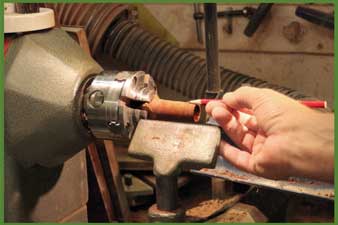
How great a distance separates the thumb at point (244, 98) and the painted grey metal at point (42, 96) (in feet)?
0.78

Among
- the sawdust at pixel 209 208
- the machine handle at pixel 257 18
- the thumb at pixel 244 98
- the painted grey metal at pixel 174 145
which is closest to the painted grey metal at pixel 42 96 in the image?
the painted grey metal at pixel 174 145

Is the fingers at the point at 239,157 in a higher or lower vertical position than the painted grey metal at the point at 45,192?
higher

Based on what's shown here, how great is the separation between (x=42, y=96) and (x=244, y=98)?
0.32 metres

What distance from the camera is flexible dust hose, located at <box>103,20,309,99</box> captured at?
1525mm

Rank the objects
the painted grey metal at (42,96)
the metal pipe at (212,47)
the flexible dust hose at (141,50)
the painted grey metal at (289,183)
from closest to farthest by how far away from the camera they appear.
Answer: the painted grey metal at (42,96) < the metal pipe at (212,47) < the painted grey metal at (289,183) < the flexible dust hose at (141,50)

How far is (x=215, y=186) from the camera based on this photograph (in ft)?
4.76

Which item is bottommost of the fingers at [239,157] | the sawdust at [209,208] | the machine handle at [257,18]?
the sawdust at [209,208]

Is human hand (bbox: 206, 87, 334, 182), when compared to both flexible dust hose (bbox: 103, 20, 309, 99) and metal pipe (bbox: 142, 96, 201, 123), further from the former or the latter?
flexible dust hose (bbox: 103, 20, 309, 99)

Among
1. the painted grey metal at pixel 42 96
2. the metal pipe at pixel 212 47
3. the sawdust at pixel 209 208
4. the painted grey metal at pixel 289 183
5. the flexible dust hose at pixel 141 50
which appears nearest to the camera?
the painted grey metal at pixel 42 96

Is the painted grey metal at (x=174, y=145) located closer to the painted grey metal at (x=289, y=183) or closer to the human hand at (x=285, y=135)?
the human hand at (x=285, y=135)

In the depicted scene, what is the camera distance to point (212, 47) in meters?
1.01

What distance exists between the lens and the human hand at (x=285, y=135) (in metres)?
0.68

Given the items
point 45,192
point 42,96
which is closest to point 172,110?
point 42,96

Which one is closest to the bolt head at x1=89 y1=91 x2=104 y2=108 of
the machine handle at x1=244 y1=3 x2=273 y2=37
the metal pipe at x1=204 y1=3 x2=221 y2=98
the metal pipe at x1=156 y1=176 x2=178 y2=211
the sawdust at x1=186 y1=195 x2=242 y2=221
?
the metal pipe at x1=156 y1=176 x2=178 y2=211
